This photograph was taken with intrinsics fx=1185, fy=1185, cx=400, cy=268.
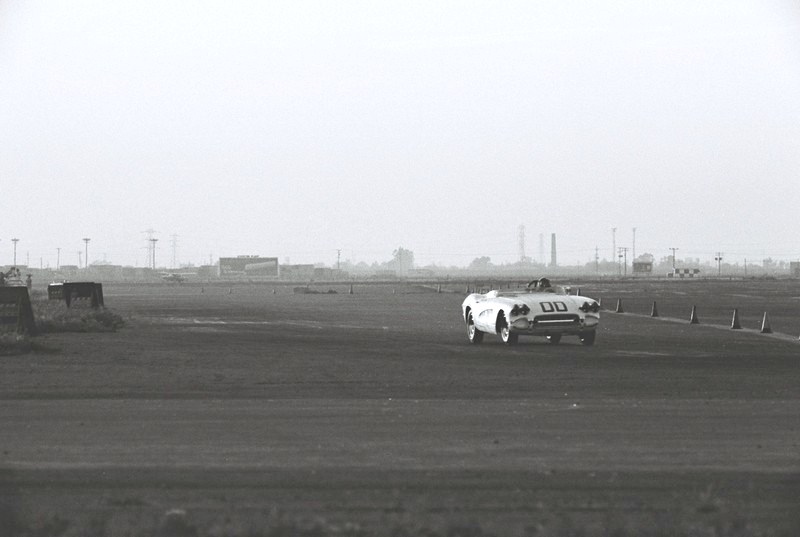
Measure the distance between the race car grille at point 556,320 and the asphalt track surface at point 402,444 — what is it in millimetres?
2650

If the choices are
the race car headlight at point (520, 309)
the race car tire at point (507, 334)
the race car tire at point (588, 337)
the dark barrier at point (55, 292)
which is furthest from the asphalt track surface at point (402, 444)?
the dark barrier at point (55, 292)

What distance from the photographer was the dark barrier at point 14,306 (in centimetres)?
2577

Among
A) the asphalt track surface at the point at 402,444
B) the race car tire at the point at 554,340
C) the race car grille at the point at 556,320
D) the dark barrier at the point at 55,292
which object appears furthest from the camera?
the dark barrier at the point at 55,292

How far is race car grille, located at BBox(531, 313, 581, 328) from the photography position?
79.5 ft

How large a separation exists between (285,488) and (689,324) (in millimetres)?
29581

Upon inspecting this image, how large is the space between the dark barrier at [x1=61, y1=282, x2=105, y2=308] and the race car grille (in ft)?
70.9

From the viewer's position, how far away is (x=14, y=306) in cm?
2589

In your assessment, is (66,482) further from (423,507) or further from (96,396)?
(96,396)

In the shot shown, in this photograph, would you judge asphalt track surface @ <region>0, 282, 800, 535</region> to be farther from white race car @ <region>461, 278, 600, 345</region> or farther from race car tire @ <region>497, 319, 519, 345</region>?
Answer: race car tire @ <region>497, 319, 519, 345</region>

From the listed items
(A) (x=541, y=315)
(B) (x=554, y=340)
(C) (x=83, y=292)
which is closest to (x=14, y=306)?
(A) (x=541, y=315)

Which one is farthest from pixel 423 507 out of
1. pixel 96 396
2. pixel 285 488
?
pixel 96 396

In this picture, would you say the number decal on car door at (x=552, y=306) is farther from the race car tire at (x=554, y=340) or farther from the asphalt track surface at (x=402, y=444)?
the asphalt track surface at (x=402, y=444)

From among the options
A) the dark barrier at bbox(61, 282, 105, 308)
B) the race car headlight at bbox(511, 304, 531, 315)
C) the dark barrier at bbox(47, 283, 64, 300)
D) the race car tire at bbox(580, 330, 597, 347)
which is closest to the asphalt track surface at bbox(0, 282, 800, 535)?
the race car headlight at bbox(511, 304, 531, 315)

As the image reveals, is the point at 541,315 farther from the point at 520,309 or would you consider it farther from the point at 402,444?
the point at 402,444
